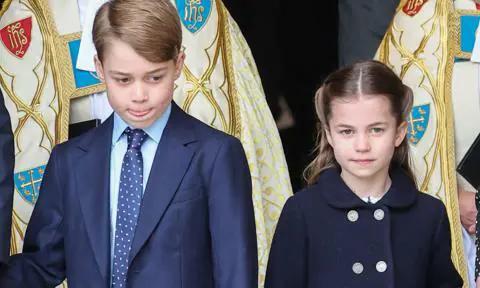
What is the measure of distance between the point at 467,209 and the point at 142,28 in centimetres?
156

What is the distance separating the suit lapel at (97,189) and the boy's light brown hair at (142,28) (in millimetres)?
235

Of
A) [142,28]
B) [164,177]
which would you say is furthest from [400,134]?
[142,28]

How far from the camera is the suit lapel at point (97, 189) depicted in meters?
3.72

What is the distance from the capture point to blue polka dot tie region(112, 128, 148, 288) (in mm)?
3717

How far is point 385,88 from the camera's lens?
3.84 meters

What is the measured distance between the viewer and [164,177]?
373 cm

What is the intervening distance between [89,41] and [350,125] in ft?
3.78

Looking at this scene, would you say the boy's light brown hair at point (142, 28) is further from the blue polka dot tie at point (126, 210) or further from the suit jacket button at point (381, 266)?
the suit jacket button at point (381, 266)

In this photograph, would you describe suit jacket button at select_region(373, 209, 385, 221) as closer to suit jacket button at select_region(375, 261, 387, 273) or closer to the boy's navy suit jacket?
suit jacket button at select_region(375, 261, 387, 273)

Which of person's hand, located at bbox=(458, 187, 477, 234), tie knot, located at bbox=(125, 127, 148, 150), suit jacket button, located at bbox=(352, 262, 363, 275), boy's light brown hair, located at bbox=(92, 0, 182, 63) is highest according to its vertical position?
boy's light brown hair, located at bbox=(92, 0, 182, 63)

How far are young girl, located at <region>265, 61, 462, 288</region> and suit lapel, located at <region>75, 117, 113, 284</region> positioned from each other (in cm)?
46

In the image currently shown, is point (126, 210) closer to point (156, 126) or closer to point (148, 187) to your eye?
point (148, 187)

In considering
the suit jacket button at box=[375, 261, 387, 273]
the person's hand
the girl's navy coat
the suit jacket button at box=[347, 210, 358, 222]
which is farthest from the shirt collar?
the person's hand

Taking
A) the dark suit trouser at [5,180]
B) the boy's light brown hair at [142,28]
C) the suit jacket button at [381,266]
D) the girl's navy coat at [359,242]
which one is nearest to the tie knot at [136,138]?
the boy's light brown hair at [142,28]
